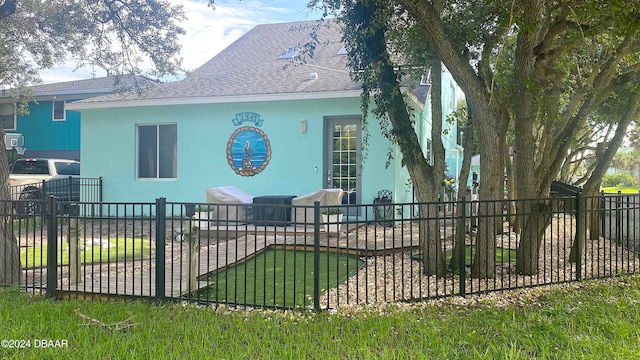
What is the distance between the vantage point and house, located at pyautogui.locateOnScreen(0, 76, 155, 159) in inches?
854

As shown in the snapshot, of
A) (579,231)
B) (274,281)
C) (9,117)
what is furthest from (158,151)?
(9,117)

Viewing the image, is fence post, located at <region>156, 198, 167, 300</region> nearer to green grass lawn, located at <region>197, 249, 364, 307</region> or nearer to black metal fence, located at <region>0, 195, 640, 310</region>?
black metal fence, located at <region>0, 195, 640, 310</region>

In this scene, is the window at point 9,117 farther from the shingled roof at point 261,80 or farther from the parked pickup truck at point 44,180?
the shingled roof at point 261,80

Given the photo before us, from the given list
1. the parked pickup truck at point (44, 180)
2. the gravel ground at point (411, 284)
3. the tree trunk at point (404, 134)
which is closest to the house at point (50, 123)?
the parked pickup truck at point (44, 180)

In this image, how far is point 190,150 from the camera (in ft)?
43.1

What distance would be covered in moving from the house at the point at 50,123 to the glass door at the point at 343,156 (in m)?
13.9

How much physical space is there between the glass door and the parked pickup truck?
7.27 m

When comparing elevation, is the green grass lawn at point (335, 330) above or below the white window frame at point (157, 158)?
below

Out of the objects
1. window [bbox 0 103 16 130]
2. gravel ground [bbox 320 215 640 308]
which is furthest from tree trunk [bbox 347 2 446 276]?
window [bbox 0 103 16 130]

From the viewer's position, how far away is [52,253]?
5.65 metres

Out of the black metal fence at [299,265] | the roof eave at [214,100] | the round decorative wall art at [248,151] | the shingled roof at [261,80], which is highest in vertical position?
the shingled roof at [261,80]

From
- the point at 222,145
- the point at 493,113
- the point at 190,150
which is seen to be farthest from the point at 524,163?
the point at 190,150

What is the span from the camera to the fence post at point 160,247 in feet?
17.5

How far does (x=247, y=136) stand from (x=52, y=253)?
7.42 metres
